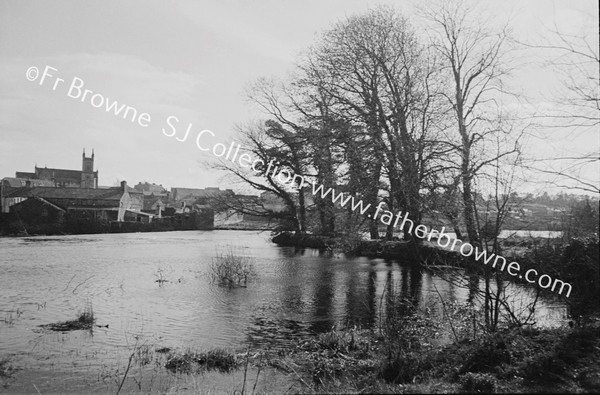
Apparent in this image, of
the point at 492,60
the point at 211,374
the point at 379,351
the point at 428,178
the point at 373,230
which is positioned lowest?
the point at 211,374

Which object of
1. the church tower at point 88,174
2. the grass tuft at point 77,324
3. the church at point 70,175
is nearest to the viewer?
the grass tuft at point 77,324

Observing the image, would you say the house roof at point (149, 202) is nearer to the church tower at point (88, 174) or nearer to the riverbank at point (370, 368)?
the church tower at point (88, 174)

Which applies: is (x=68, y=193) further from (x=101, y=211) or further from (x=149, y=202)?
(x=149, y=202)

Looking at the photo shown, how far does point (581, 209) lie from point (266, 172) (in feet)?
104

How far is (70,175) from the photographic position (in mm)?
119312

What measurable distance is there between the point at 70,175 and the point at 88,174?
13.0 ft

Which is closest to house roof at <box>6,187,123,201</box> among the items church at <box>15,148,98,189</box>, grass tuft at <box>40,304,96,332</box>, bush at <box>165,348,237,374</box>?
church at <box>15,148,98,189</box>

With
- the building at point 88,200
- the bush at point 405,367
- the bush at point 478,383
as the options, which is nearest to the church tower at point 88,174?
the building at point 88,200

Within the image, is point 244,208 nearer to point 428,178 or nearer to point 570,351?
point 428,178

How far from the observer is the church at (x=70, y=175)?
11469cm

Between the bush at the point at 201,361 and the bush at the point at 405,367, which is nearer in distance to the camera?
the bush at the point at 405,367

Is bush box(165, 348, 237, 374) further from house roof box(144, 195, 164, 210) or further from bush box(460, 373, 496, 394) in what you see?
house roof box(144, 195, 164, 210)

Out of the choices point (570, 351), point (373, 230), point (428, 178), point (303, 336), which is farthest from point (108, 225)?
point (570, 351)

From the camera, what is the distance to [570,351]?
21.6ft
